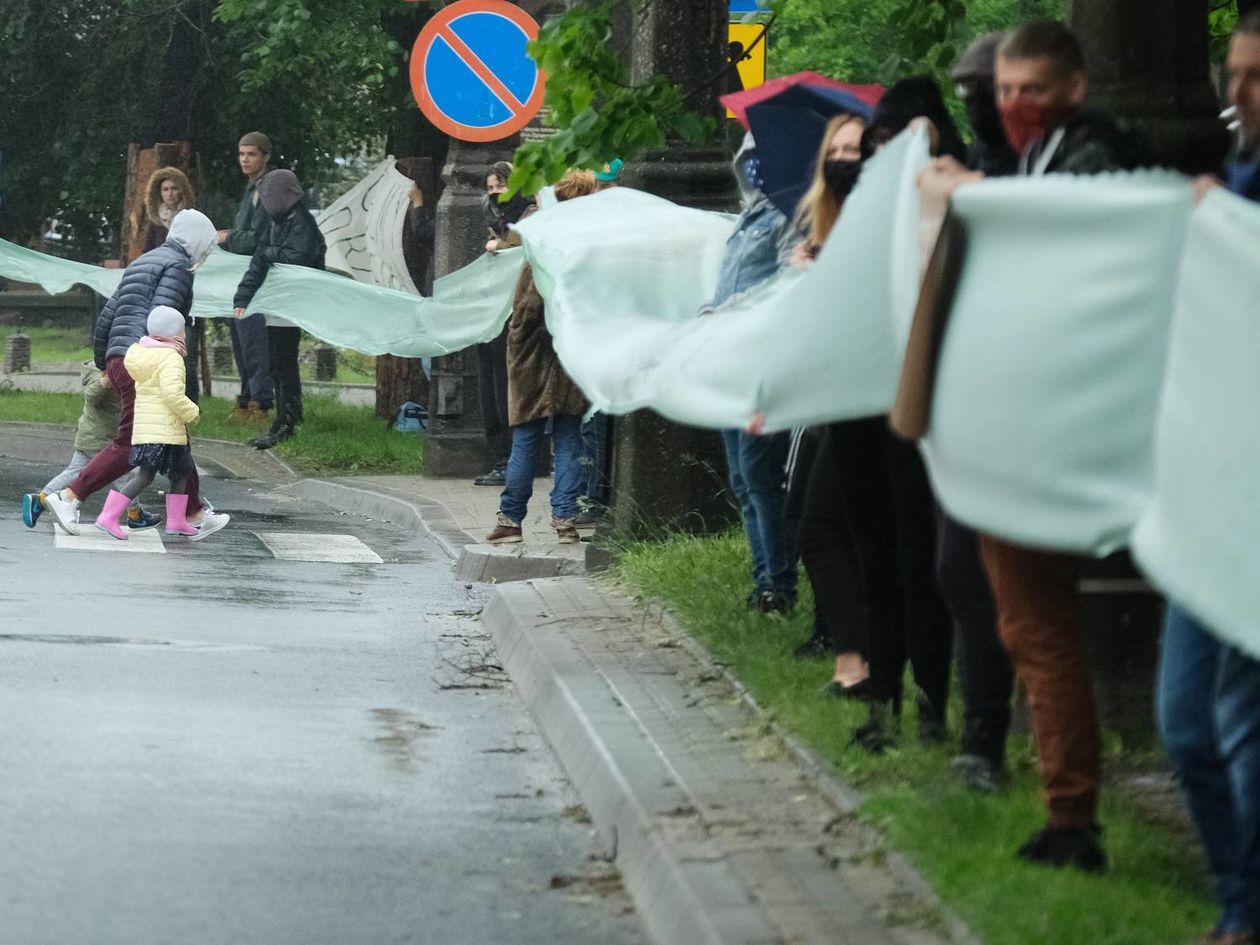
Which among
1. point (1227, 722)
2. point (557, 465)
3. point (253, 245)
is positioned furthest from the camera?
point (253, 245)

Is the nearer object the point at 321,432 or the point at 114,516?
the point at 114,516

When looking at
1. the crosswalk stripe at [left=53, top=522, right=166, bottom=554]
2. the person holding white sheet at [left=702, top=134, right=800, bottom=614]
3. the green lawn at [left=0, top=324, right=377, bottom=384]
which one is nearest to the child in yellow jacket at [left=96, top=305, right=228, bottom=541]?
the crosswalk stripe at [left=53, top=522, right=166, bottom=554]

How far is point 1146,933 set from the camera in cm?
490

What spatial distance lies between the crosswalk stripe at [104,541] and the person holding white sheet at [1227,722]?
943cm

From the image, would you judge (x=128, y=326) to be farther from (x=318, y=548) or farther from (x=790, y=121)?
(x=790, y=121)

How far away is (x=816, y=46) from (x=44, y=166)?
39.5 ft

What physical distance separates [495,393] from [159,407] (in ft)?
11.2

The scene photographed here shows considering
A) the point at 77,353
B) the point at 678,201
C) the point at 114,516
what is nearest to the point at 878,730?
the point at 678,201

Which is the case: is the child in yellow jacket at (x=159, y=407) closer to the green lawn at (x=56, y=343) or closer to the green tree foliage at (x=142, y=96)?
the green tree foliage at (x=142, y=96)

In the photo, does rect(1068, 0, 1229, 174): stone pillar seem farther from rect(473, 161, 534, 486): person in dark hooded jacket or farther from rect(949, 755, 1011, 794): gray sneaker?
rect(473, 161, 534, 486): person in dark hooded jacket

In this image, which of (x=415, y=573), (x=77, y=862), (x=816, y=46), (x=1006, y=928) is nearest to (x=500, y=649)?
(x=415, y=573)

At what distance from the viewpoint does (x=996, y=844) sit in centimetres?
563

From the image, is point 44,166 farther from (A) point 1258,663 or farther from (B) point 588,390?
(A) point 1258,663

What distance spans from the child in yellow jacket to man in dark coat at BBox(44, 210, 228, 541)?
0.53 feet
